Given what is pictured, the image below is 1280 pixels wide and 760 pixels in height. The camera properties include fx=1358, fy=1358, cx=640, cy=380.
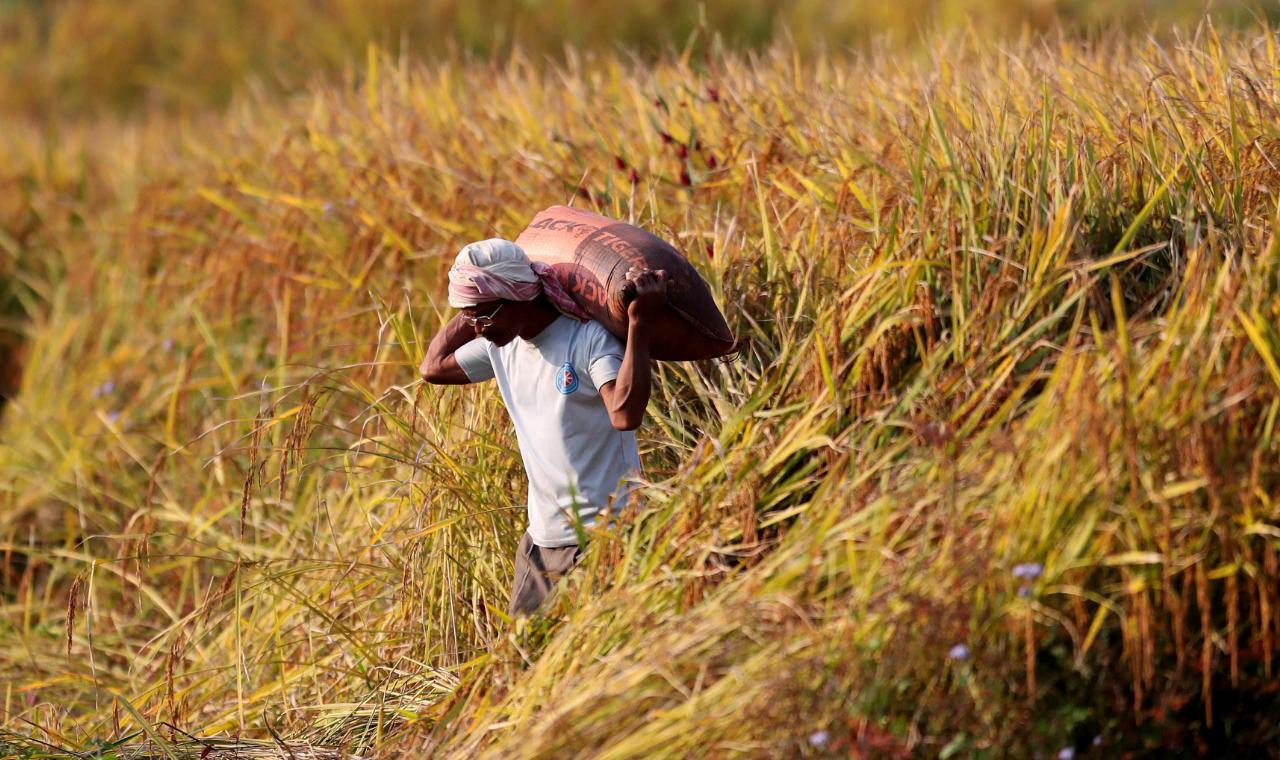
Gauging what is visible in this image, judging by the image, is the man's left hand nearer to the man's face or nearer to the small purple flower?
the man's face

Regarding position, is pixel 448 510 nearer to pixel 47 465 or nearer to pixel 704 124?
pixel 704 124

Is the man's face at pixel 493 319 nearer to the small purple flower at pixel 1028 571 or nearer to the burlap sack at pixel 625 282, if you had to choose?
the burlap sack at pixel 625 282

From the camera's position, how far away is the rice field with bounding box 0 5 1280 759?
2.49 meters

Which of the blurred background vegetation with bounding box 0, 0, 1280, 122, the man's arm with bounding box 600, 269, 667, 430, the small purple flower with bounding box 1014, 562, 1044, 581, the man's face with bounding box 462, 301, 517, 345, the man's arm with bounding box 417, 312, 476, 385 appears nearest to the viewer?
the small purple flower with bounding box 1014, 562, 1044, 581

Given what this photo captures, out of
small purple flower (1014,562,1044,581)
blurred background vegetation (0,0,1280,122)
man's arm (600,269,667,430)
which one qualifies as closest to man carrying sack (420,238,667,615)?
man's arm (600,269,667,430)

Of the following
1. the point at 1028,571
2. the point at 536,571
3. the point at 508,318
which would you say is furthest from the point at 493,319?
the point at 1028,571

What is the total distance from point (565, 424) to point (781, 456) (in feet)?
1.52

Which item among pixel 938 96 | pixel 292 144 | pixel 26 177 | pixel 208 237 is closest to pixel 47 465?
pixel 208 237

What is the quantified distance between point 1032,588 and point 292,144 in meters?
4.08

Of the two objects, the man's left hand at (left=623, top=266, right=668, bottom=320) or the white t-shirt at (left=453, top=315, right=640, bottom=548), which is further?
the white t-shirt at (left=453, top=315, right=640, bottom=548)

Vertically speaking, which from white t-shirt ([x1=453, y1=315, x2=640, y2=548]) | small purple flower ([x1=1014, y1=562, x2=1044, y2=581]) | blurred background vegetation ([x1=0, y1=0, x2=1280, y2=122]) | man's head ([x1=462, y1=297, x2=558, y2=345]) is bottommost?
small purple flower ([x1=1014, y1=562, x2=1044, y2=581])

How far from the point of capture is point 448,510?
11.2ft

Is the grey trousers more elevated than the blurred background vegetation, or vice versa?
the blurred background vegetation

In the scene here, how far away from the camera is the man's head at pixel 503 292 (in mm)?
2797
